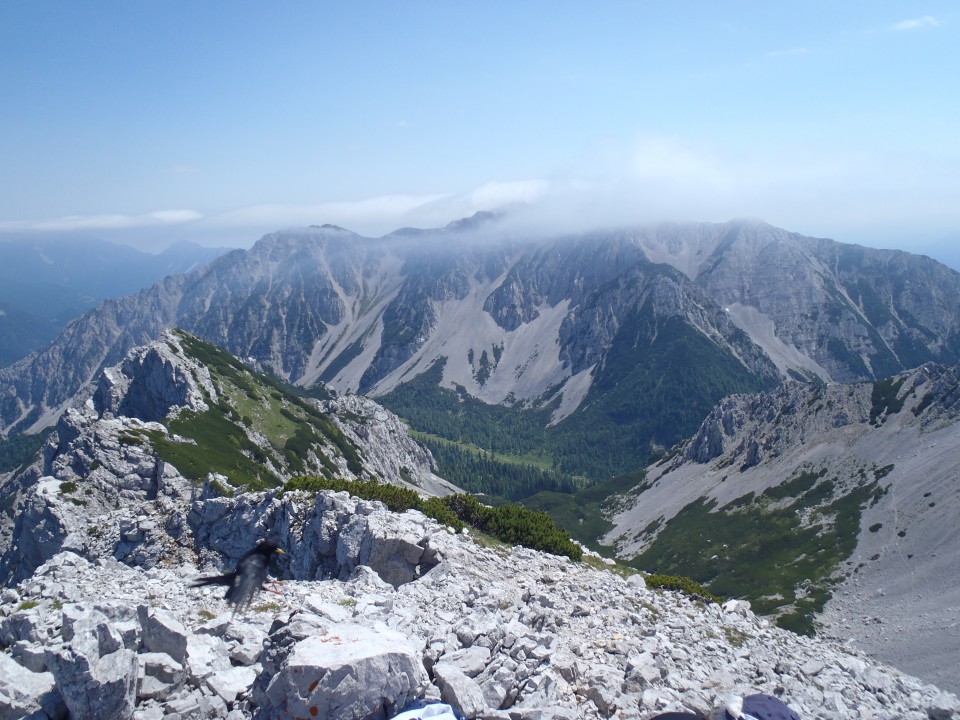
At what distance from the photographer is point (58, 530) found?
65.0m

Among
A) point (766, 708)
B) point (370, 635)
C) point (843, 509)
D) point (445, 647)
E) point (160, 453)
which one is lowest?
point (843, 509)

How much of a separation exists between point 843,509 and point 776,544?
14461mm

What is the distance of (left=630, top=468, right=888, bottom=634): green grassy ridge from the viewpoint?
316ft

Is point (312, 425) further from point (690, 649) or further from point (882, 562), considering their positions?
point (690, 649)

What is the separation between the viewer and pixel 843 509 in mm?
119000

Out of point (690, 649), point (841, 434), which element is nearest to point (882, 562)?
point (841, 434)

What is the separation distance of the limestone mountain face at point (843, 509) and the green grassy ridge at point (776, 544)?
390mm

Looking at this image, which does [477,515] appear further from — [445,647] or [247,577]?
[445,647]

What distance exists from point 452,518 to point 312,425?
365 feet

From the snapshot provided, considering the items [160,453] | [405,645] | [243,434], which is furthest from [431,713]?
[243,434]

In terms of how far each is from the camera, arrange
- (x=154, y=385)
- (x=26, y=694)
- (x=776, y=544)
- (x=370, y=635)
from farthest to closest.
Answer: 1. (x=154, y=385)
2. (x=776, y=544)
3. (x=370, y=635)
4. (x=26, y=694)

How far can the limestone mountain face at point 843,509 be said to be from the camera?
78.5 meters

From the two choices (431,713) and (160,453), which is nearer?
(431,713)

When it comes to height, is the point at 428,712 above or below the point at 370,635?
below
